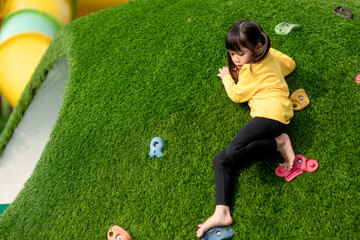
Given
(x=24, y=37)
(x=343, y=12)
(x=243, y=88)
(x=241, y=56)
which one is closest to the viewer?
(x=241, y=56)

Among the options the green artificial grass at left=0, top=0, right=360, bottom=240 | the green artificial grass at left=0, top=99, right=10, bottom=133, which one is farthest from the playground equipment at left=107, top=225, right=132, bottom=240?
the green artificial grass at left=0, top=99, right=10, bottom=133

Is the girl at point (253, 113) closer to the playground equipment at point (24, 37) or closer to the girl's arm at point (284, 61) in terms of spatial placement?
the girl's arm at point (284, 61)

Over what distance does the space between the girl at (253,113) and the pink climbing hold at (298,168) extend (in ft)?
0.16

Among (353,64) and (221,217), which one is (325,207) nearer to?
(221,217)

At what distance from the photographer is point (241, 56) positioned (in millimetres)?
2055

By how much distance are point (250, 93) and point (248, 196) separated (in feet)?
2.09

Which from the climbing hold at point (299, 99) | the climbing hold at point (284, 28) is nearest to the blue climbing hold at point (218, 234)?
the climbing hold at point (299, 99)

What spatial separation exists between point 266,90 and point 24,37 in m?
3.37

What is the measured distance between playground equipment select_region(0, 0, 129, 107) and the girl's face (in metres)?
2.83

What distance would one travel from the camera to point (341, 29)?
2668mm

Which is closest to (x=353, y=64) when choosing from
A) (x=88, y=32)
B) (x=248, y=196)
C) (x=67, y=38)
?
(x=248, y=196)

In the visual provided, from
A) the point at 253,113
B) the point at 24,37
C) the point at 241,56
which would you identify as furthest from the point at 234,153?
the point at 24,37

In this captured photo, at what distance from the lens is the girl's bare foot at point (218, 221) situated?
6.62 ft

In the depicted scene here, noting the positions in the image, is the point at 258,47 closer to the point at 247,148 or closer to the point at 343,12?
the point at 247,148
